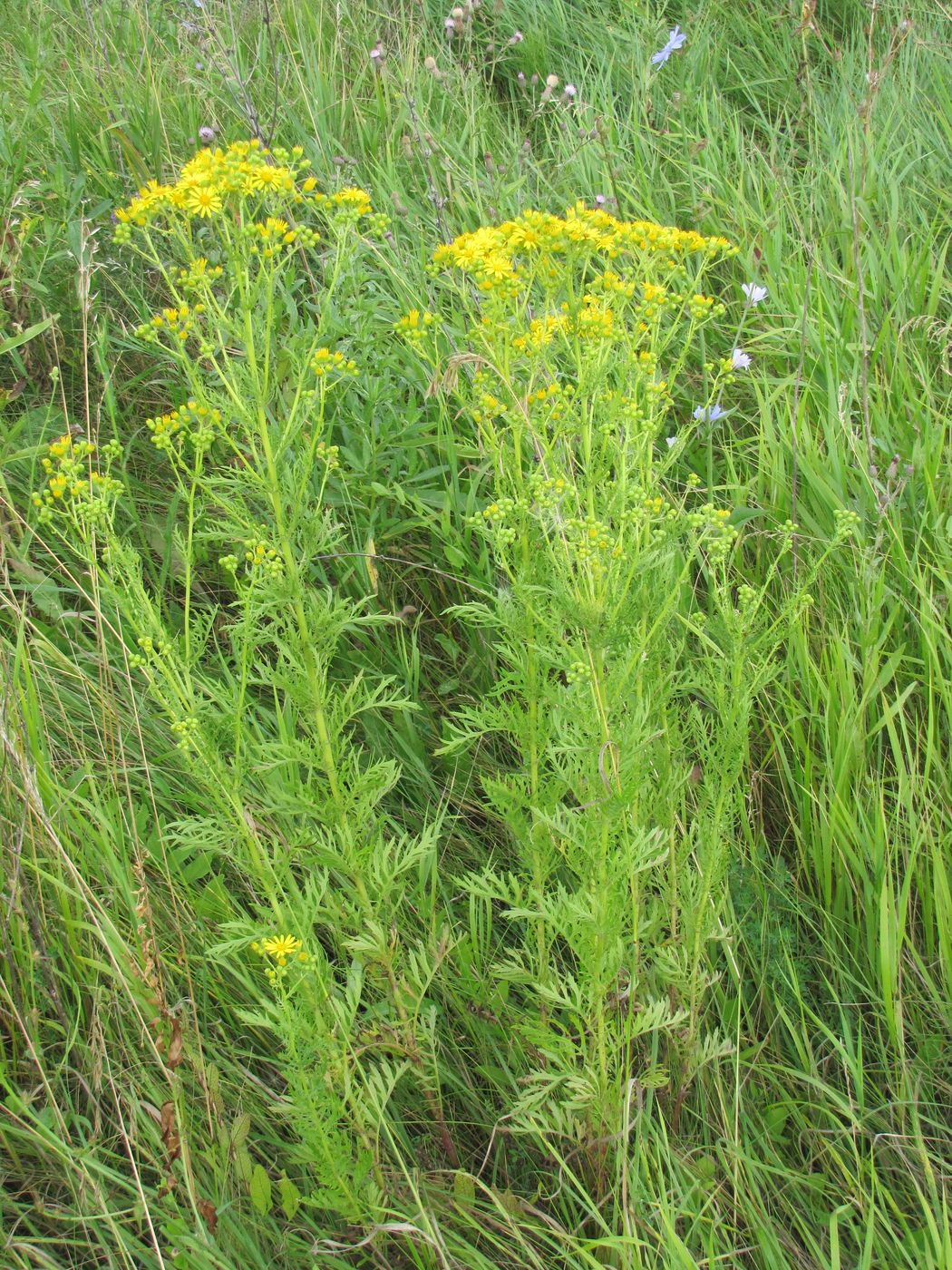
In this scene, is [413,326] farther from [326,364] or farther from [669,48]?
[669,48]

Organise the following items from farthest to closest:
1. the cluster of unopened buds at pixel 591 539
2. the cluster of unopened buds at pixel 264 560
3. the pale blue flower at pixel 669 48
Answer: the pale blue flower at pixel 669 48 < the cluster of unopened buds at pixel 264 560 < the cluster of unopened buds at pixel 591 539

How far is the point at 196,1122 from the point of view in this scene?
5.76 ft

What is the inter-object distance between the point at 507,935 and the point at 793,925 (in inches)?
22.1

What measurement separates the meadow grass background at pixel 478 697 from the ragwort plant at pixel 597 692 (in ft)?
0.39

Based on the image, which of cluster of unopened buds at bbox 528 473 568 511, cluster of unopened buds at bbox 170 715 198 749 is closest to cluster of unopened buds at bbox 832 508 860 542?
cluster of unopened buds at bbox 528 473 568 511

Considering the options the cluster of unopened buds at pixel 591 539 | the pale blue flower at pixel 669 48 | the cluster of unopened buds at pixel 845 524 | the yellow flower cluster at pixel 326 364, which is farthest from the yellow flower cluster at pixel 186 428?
the pale blue flower at pixel 669 48

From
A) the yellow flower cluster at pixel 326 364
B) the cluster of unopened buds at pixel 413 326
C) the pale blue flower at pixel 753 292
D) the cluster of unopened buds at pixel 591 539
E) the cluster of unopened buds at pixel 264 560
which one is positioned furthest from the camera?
the pale blue flower at pixel 753 292

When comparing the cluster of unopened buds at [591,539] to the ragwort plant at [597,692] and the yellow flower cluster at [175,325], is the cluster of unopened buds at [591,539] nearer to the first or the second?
the ragwort plant at [597,692]

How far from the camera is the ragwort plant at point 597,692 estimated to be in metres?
1.50

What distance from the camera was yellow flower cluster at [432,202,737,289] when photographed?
1.54 meters

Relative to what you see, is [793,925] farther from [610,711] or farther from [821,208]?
[821,208]

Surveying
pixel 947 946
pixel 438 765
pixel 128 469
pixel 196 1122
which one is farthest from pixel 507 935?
pixel 128 469

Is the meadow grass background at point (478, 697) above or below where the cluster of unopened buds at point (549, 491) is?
below

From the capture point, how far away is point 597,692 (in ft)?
4.71
